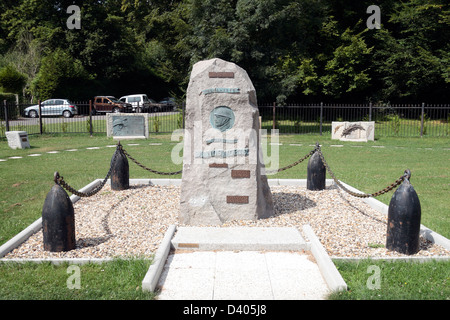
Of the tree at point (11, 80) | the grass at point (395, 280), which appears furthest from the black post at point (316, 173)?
the tree at point (11, 80)

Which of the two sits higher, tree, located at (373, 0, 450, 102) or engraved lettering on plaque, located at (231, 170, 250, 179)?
tree, located at (373, 0, 450, 102)

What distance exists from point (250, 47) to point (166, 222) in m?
15.3

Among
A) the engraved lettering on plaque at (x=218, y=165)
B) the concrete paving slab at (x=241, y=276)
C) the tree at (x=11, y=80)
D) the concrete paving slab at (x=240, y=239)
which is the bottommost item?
the concrete paving slab at (x=241, y=276)

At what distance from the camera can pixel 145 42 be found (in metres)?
49.1

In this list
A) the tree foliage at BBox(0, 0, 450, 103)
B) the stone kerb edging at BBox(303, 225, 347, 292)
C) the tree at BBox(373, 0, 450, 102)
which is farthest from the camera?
the tree at BBox(373, 0, 450, 102)

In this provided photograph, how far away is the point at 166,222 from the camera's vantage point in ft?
21.1

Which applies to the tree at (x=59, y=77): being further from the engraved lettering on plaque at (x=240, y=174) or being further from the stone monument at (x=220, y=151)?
the engraved lettering on plaque at (x=240, y=174)

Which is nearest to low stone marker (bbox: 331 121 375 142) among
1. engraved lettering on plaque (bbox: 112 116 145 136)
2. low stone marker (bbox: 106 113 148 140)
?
low stone marker (bbox: 106 113 148 140)

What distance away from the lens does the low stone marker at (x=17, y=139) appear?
15295 mm

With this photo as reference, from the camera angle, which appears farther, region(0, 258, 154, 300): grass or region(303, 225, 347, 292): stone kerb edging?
region(303, 225, 347, 292): stone kerb edging

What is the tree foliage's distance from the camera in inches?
780

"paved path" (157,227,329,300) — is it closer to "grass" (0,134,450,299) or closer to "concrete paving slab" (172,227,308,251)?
"concrete paving slab" (172,227,308,251)

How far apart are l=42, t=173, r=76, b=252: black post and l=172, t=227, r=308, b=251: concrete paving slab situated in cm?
136

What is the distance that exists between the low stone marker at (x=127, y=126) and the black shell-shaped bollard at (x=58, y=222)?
1414 cm
